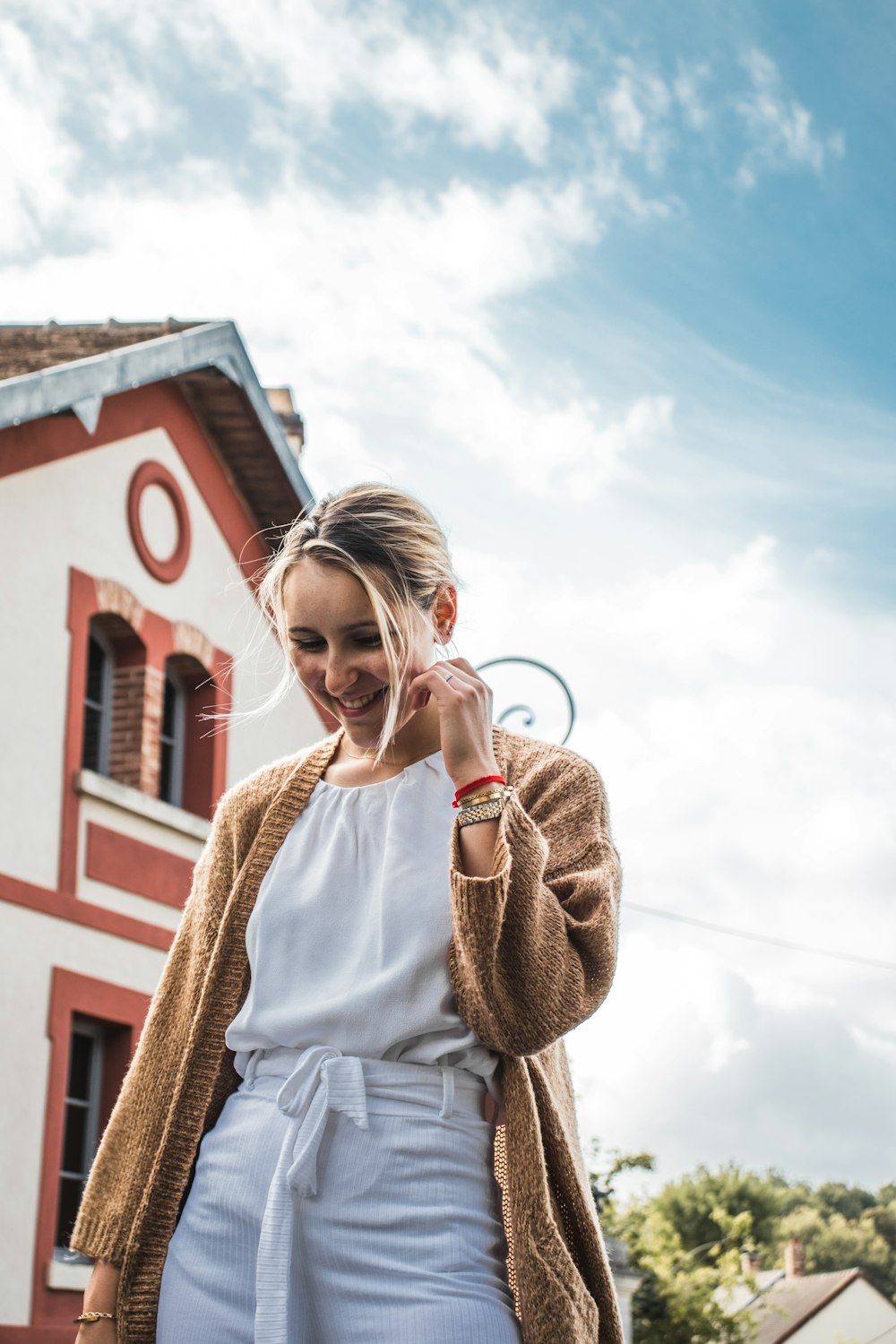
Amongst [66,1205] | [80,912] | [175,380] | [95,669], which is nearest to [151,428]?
[175,380]

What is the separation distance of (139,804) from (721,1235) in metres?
37.6

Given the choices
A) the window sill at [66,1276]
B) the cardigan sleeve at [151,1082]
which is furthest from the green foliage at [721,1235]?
the cardigan sleeve at [151,1082]

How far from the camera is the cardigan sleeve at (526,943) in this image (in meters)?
2.28

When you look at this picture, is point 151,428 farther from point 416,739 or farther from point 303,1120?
point 303,1120

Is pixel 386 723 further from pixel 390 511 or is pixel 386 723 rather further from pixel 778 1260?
pixel 778 1260

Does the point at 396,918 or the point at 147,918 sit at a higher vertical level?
the point at 147,918

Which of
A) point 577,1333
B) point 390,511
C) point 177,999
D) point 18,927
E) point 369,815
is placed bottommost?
point 577,1333

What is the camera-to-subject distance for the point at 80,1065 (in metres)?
10.8

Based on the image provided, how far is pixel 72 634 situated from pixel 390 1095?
9.02 metres

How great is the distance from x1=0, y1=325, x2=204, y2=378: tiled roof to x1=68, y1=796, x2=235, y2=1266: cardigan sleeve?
812 centimetres

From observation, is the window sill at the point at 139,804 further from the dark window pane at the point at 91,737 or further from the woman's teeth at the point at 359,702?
the woman's teeth at the point at 359,702

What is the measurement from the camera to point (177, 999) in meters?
2.77

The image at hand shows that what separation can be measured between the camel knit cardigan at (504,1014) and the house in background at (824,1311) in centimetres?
2584

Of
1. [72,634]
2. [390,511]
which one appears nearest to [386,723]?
[390,511]
